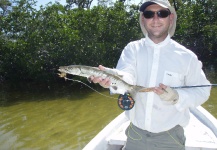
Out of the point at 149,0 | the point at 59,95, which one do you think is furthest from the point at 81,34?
the point at 149,0

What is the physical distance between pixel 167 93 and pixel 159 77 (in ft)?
1.19

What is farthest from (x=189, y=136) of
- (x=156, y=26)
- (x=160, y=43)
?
(x=156, y=26)

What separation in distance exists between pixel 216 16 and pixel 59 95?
44.8 ft

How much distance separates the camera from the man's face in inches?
120

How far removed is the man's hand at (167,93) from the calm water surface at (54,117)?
19.6 feet

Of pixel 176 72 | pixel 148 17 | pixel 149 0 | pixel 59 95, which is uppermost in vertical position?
pixel 149 0

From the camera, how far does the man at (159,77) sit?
2.96 metres

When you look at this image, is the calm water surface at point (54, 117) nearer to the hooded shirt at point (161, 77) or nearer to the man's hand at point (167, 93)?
the hooded shirt at point (161, 77)

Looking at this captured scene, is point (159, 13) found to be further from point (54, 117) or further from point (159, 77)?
point (54, 117)

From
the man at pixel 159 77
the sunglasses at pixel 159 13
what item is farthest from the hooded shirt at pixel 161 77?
the sunglasses at pixel 159 13

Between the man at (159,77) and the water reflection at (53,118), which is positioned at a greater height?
the man at (159,77)

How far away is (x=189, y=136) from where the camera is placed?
4.93m

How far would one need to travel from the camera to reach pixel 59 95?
15852 millimetres

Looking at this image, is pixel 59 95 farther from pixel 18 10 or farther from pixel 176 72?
pixel 176 72
